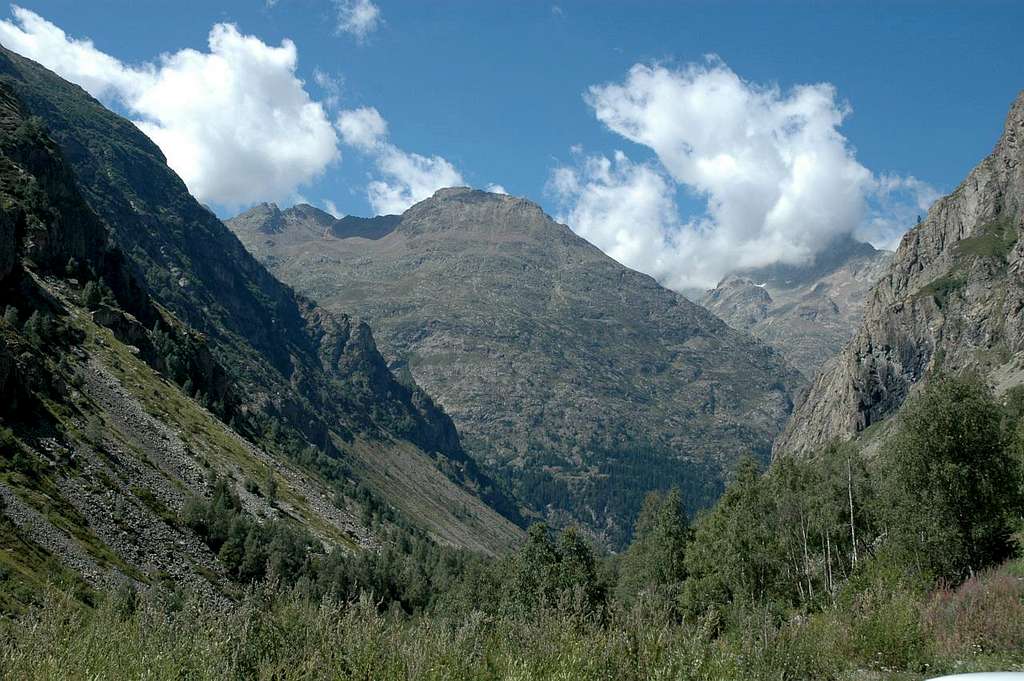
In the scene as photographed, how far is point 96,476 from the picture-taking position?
83.8 m

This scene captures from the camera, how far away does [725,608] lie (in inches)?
1973

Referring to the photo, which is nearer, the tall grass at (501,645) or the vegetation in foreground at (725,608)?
the tall grass at (501,645)

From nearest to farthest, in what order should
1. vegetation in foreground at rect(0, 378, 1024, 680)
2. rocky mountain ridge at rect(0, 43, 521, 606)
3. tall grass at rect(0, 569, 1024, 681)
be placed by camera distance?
tall grass at rect(0, 569, 1024, 681) → vegetation in foreground at rect(0, 378, 1024, 680) → rocky mountain ridge at rect(0, 43, 521, 606)

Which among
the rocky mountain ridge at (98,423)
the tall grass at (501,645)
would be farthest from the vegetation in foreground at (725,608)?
the rocky mountain ridge at (98,423)

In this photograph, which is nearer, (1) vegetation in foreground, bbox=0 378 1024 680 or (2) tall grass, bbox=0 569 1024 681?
(2) tall grass, bbox=0 569 1024 681

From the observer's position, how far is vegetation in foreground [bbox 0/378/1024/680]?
16.7 metres

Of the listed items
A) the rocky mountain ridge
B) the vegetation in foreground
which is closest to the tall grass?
the vegetation in foreground

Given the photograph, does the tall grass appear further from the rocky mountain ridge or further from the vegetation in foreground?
the rocky mountain ridge

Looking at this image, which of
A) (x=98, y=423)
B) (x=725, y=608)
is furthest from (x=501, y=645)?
(x=98, y=423)

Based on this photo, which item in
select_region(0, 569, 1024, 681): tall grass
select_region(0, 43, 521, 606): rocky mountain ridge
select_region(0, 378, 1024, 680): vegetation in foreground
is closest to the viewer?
select_region(0, 569, 1024, 681): tall grass

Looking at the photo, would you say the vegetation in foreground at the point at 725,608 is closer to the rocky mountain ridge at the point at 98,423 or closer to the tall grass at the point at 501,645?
the tall grass at the point at 501,645

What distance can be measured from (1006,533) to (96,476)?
3416 inches

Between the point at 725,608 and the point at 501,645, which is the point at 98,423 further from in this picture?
the point at 501,645

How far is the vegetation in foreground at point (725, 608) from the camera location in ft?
54.7
